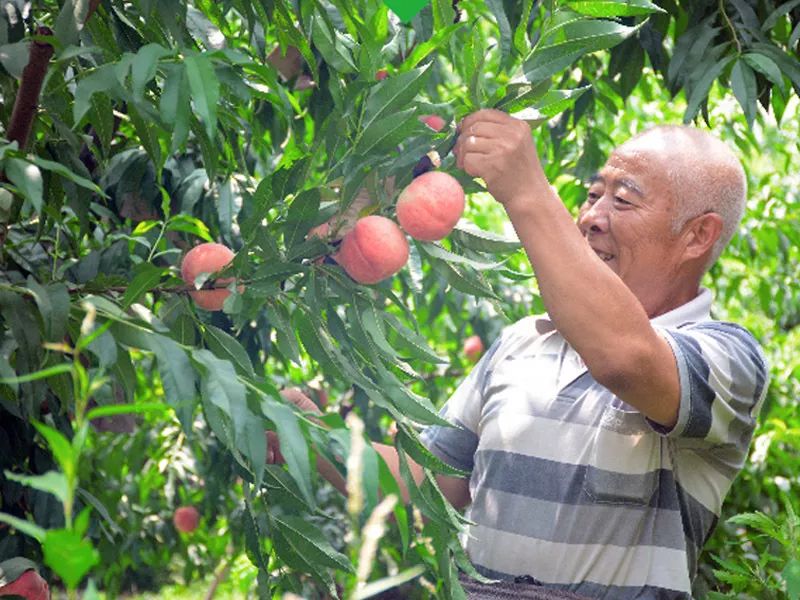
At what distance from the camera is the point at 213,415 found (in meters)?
1.49

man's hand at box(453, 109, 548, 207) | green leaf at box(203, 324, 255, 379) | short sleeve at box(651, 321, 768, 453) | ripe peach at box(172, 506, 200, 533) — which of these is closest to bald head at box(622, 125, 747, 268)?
short sleeve at box(651, 321, 768, 453)

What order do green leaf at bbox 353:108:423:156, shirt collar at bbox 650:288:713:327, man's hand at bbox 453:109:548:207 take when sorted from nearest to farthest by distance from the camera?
green leaf at bbox 353:108:423:156, man's hand at bbox 453:109:548:207, shirt collar at bbox 650:288:713:327

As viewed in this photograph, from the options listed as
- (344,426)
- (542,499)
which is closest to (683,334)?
(542,499)

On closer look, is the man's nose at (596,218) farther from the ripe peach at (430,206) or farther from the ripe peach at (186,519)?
the ripe peach at (186,519)

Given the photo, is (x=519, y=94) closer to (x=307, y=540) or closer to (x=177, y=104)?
(x=177, y=104)

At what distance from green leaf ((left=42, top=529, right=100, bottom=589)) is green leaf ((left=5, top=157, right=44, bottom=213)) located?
0.69 m

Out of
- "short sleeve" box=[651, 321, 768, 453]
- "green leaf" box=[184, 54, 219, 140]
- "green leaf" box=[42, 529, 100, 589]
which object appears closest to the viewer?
"green leaf" box=[42, 529, 100, 589]

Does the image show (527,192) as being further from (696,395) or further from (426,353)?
(696,395)

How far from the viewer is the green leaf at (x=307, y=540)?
1763mm

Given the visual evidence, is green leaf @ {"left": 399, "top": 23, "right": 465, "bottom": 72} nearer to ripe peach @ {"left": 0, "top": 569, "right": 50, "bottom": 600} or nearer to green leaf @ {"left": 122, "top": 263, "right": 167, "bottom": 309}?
green leaf @ {"left": 122, "top": 263, "right": 167, "bottom": 309}

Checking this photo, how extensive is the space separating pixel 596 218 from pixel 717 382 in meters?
0.43

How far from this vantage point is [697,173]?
7.96 ft

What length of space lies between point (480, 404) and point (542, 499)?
335 mm

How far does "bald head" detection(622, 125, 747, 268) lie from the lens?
2412mm
